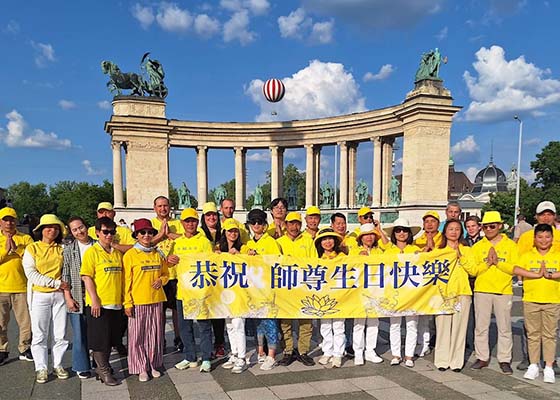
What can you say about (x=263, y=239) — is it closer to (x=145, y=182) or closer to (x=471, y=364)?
(x=471, y=364)

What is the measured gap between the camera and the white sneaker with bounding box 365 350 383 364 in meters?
6.29

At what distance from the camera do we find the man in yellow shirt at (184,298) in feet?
19.6

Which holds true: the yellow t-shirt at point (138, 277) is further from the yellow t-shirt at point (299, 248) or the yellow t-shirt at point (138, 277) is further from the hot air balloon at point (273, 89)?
the hot air balloon at point (273, 89)

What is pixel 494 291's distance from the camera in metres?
6.05

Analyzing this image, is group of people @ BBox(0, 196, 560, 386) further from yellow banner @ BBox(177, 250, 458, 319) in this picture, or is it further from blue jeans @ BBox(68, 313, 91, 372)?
yellow banner @ BBox(177, 250, 458, 319)

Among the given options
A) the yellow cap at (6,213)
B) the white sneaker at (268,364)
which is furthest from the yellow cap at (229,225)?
the yellow cap at (6,213)

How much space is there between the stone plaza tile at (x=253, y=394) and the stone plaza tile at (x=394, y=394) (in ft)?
3.96

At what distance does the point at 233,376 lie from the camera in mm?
5719

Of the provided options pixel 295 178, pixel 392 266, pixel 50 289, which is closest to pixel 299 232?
pixel 392 266

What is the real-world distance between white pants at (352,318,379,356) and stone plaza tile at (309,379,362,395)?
0.75m

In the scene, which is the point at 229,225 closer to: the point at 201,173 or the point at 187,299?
the point at 187,299

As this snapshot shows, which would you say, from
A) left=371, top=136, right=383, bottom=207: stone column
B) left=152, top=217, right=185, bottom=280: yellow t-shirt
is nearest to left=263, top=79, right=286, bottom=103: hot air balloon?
left=371, top=136, right=383, bottom=207: stone column

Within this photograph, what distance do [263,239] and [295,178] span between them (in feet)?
257

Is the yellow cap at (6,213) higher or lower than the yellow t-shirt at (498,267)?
higher
